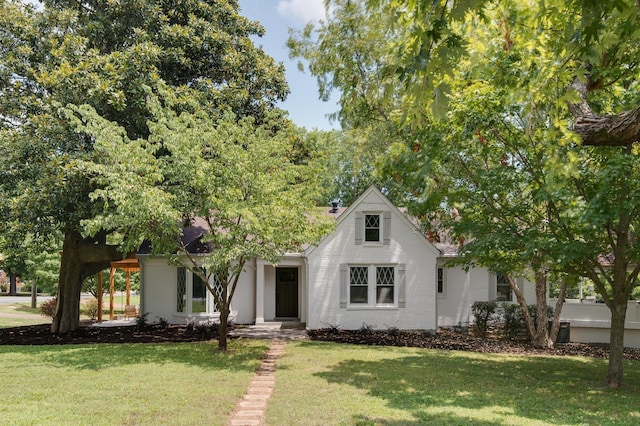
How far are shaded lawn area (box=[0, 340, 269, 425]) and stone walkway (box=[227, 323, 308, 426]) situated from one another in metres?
0.19

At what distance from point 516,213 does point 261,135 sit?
269 inches

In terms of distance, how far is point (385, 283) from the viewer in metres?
19.4

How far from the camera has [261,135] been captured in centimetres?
1359

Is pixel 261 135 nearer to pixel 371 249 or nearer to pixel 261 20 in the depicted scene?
pixel 371 249

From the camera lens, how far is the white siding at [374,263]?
62.5ft

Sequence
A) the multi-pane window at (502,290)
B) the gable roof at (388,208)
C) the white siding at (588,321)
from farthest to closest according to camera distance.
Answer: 1. the multi-pane window at (502,290)
2. the gable roof at (388,208)
3. the white siding at (588,321)

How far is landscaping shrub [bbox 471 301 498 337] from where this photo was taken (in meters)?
19.5

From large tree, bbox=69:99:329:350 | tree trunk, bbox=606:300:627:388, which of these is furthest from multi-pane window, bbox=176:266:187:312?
tree trunk, bbox=606:300:627:388

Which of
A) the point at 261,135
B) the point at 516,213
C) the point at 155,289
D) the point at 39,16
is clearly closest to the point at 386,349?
the point at 516,213

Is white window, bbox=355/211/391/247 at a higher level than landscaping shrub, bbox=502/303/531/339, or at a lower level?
higher

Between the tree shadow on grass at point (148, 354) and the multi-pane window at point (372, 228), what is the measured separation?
242 inches

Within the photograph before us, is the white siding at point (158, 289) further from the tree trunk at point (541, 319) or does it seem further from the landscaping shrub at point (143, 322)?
the tree trunk at point (541, 319)

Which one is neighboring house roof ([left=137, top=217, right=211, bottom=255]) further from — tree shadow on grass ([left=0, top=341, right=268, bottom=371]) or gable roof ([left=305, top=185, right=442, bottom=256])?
tree shadow on grass ([left=0, top=341, right=268, bottom=371])

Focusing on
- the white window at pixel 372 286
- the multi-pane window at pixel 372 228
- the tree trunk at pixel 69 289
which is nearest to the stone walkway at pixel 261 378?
the white window at pixel 372 286
